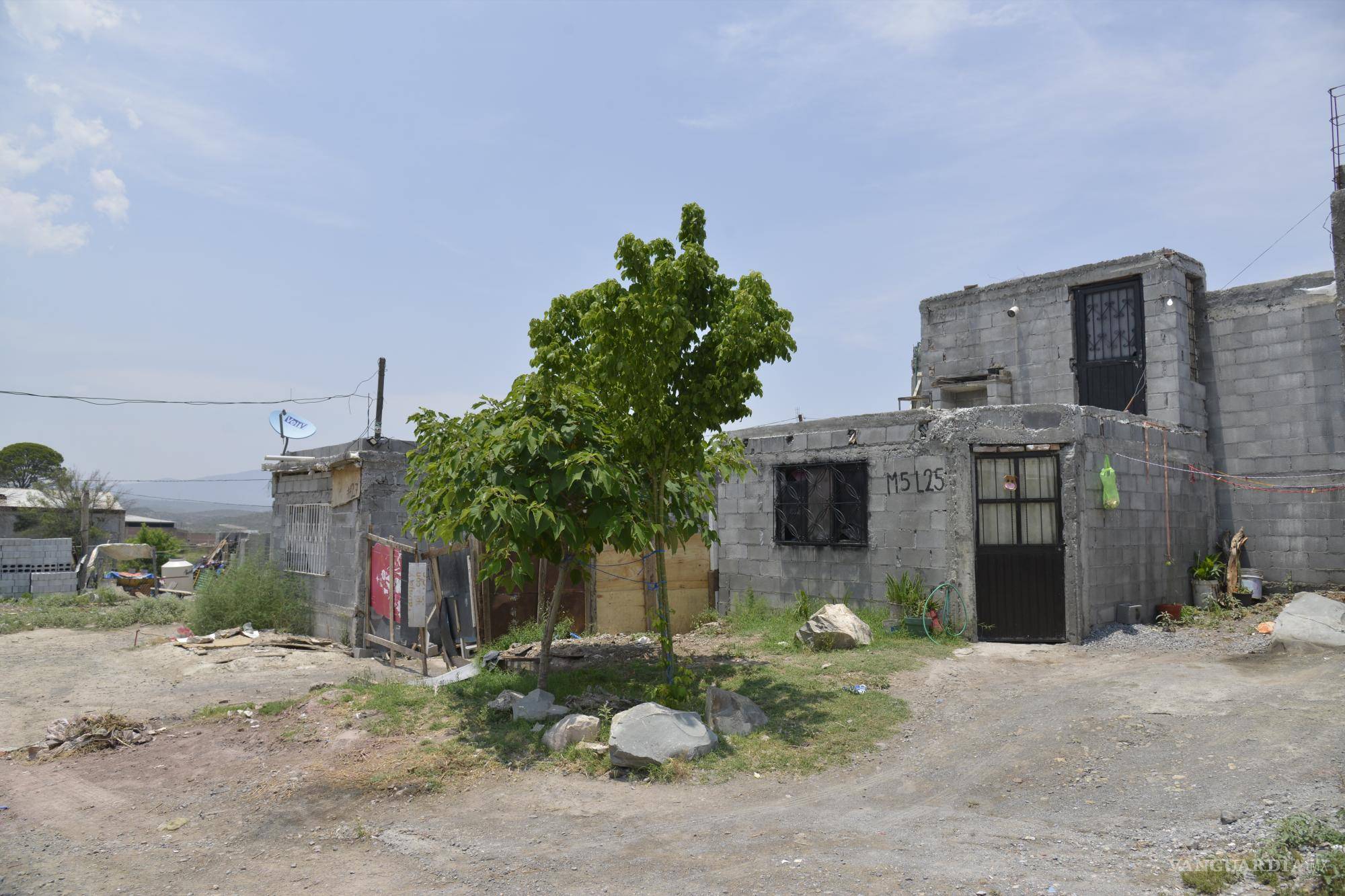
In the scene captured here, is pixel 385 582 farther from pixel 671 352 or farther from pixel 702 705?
pixel 671 352

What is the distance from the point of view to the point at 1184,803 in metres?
5.63

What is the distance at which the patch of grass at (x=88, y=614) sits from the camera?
15.8m

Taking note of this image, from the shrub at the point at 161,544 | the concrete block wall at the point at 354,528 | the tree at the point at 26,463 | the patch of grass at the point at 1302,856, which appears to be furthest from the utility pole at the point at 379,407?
the tree at the point at 26,463

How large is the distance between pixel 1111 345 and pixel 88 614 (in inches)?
784

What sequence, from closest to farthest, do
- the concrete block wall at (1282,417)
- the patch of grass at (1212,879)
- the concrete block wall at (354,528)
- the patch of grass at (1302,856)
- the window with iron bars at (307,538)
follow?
1. the patch of grass at (1302,856)
2. the patch of grass at (1212,879)
3. the concrete block wall at (354,528)
4. the concrete block wall at (1282,417)
5. the window with iron bars at (307,538)

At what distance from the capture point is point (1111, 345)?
49.0 feet

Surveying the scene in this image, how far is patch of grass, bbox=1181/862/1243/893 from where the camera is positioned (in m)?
4.35

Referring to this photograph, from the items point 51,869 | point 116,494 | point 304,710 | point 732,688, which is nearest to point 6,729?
point 304,710

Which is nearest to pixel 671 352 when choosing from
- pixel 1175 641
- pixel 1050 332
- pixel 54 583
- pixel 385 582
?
pixel 385 582

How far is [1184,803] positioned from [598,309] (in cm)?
589

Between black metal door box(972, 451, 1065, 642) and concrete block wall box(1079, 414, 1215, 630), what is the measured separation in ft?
1.14

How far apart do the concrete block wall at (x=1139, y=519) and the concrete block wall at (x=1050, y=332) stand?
0.98 m

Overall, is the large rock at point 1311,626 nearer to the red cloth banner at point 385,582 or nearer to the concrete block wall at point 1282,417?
the concrete block wall at point 1282,417

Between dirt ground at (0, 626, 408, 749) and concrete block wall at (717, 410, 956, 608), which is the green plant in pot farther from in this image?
dirt ground at (0, 626, 408, 749)
